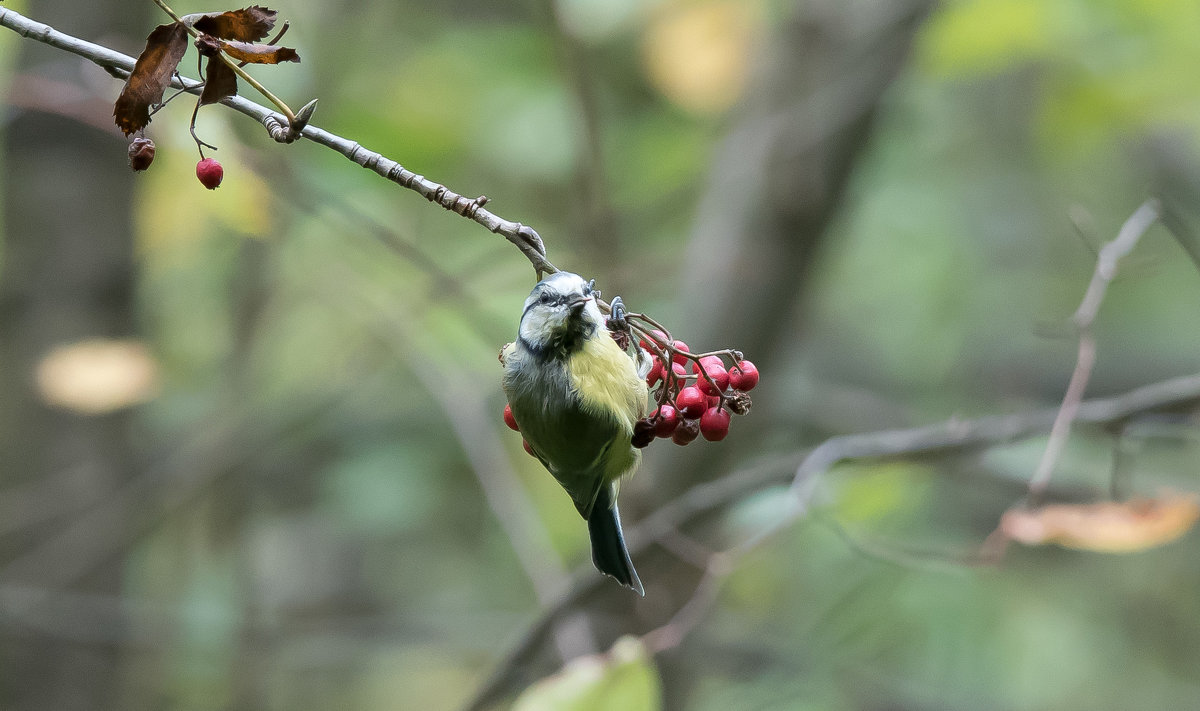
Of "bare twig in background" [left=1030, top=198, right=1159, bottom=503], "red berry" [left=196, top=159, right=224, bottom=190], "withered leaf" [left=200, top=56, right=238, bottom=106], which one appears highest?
"withered leaf" [left=200, top=56, right=238, bottom=106]

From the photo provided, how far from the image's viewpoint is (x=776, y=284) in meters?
3.20

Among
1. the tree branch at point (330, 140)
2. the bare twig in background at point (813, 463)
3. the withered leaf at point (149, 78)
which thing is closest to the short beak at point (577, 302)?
the tree branch at point (330, 140)

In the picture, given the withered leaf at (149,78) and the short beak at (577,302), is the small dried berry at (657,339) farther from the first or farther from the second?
the withered leaf at (149,78)

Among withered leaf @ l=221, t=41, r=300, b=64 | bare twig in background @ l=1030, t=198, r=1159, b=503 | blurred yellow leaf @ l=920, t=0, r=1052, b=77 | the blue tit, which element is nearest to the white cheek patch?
the blue tit

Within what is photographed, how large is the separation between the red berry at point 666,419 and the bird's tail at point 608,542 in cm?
30

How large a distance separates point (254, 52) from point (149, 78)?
10 cm

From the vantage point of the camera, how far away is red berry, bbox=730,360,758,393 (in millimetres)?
1307

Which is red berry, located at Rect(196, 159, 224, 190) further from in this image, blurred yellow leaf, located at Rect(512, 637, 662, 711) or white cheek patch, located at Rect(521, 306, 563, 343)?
blurred yellow leaf, located at Rect(512, 637, 662, 711)

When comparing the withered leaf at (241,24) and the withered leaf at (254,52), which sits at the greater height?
the withered leaf at (241,24)

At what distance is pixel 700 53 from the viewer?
364 cm

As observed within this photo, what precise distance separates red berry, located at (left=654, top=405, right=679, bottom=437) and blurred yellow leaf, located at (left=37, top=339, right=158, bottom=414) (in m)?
2.16

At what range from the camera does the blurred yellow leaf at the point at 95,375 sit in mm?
2850

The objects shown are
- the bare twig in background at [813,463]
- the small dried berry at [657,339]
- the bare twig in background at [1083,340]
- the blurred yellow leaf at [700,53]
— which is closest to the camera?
the small dried berry at [657,339]

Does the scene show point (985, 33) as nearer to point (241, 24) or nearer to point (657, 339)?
point (657, 339)
